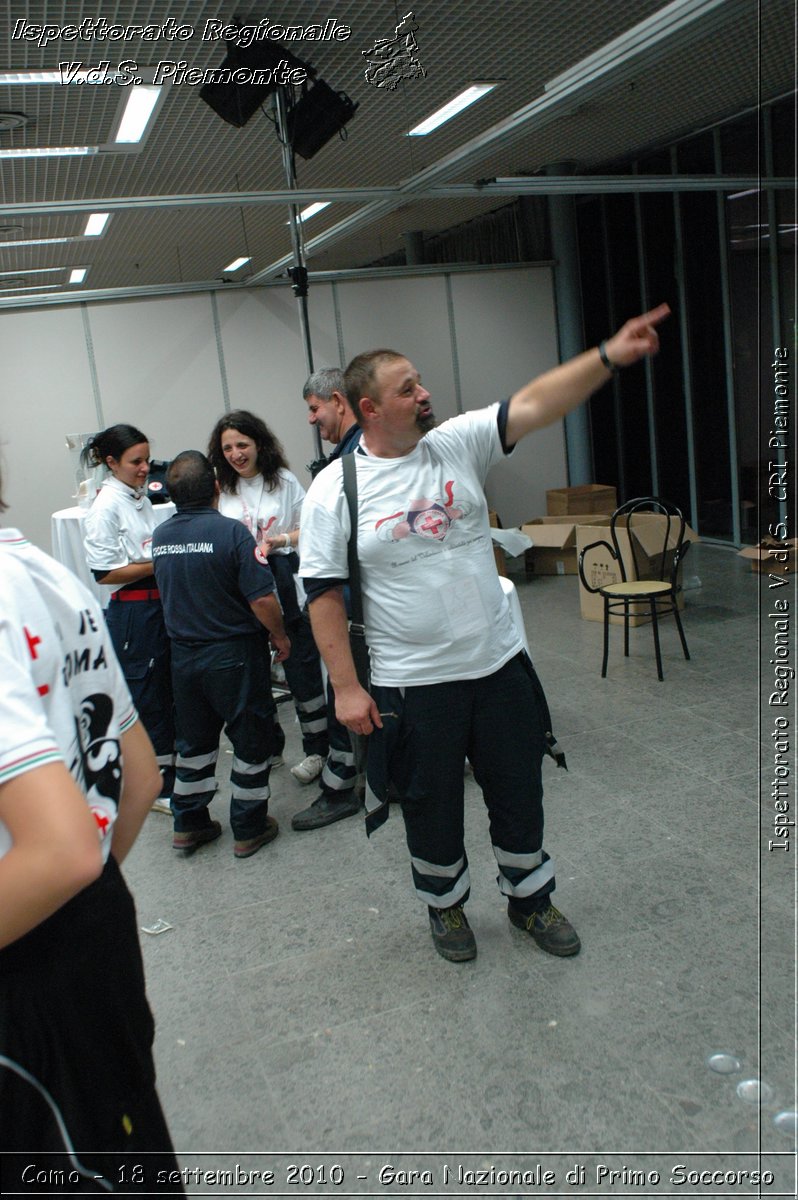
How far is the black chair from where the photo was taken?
15.8 feet

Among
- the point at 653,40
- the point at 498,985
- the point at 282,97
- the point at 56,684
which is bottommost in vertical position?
the point at 498,985

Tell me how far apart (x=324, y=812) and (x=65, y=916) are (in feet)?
8.50

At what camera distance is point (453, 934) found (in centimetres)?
257

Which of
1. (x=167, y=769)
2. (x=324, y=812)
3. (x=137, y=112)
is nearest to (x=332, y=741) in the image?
(x=324, y=812)

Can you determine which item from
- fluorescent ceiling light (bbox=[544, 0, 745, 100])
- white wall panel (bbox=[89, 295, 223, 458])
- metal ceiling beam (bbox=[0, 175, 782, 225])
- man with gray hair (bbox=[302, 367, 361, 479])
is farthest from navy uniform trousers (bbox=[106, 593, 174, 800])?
white wall panel (bbox=[89, 295, 223, 458])

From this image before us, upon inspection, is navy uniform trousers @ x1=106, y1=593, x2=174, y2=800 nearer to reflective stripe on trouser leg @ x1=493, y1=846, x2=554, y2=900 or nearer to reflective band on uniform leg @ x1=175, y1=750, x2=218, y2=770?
reflective band on uniform leg @ x1=175, y1=750, x2=218, y2=770

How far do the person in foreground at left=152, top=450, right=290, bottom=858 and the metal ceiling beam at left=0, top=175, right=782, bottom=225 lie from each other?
174cm

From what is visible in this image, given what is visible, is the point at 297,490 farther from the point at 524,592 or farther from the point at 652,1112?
the point at 524,592

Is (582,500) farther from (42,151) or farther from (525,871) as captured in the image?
(525,871)

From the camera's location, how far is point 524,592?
713cm

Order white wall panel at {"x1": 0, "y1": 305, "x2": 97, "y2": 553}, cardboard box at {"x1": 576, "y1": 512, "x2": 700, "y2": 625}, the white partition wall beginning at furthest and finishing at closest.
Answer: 1. the white partition wall
2. white wall panel at {"x1": 0, "y1": 305, "x2": 97, "y2": 553}
3. cardboard box at {"x1": 576, "y1": 512, "x2": 700, "y2": 625}

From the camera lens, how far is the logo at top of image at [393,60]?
4.52m

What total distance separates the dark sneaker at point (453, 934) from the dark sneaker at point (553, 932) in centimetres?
17

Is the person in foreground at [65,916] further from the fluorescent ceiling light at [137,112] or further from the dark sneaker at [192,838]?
the fluorescent ceiling light at [137,112]
